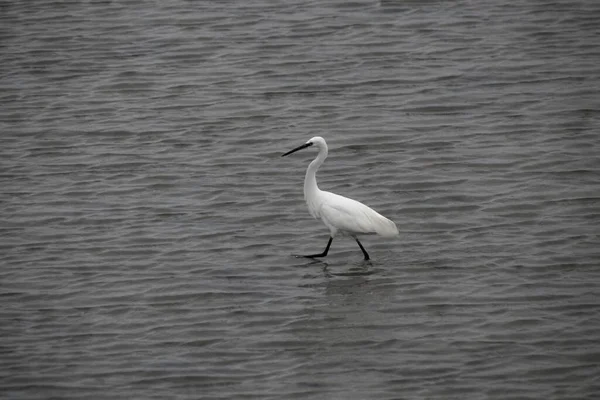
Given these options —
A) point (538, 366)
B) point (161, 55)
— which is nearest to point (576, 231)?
point (538, 366)

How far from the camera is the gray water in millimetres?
7430

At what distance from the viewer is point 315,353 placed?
→ 7.54 m

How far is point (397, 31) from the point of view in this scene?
1564 centimetres

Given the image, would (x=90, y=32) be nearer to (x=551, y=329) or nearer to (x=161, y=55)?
(x=161, y=55)

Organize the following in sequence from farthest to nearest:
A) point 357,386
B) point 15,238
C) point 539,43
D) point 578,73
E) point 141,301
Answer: point 539,43 < point 578,73 < point 15,238 < point 141,301 < point 357,386

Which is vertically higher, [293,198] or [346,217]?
[346,217]

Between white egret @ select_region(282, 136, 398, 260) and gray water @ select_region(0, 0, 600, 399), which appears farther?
white egret @ select_region(282, 136, 398, 260)

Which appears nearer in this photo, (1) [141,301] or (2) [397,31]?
(1) [141,301]

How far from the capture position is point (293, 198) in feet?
35.6

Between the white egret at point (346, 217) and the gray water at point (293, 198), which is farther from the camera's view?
the white egret at point (346, 217)

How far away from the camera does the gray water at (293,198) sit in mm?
7430

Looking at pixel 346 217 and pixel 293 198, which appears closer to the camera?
pixel 346 217

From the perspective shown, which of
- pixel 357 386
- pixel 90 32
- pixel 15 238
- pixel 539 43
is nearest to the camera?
pixel 357 386

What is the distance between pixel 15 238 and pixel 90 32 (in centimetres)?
727
